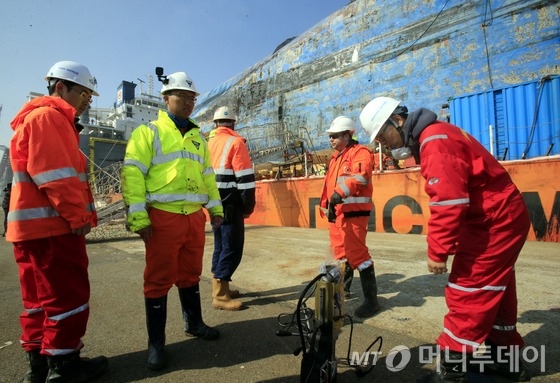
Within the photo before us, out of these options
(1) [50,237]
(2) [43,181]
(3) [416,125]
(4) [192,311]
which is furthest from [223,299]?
(3) [416,125]

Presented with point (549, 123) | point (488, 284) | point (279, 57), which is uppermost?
point (279, 57)

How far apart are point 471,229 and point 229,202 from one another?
7.30 ft

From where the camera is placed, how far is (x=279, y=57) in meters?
28.0

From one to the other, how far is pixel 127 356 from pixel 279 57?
29.0 metres

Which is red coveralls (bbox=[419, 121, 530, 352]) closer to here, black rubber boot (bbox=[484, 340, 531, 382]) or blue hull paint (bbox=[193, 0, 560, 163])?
black rubber boot (bbox=[484, 340, 531, 382])

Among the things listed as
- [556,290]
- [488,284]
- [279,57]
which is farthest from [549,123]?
[279,57]

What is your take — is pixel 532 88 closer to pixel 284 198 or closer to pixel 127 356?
pixel 284 198

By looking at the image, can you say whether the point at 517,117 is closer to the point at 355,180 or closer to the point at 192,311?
the point at 355,180

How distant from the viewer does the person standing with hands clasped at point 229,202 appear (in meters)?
3.17

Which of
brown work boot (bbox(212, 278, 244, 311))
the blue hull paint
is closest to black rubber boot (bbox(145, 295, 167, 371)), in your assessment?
brown work boot (bbox(212, 278, 244, 311))

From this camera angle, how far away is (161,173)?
2291 mm

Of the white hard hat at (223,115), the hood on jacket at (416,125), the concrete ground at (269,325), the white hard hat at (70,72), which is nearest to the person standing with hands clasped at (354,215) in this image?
the concrete ground at (269,325)

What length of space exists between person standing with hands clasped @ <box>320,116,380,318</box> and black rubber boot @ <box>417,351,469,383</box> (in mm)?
1074

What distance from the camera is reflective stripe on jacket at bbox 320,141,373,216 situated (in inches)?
119
